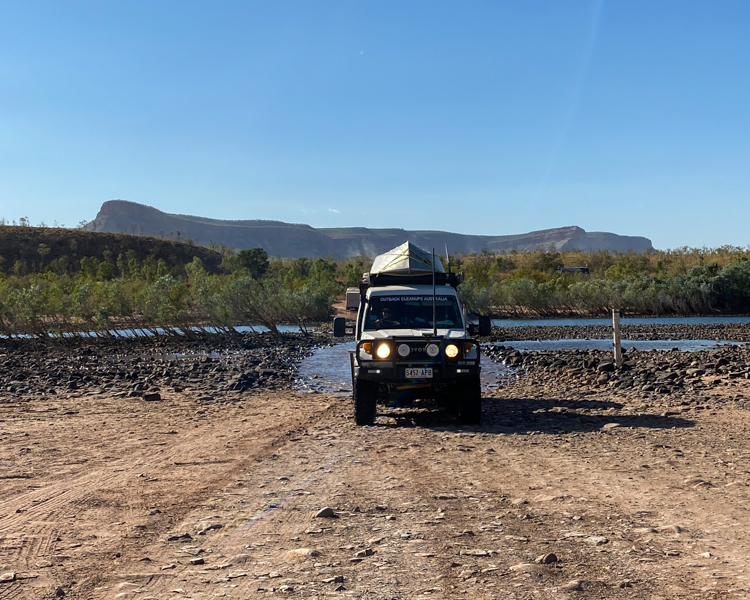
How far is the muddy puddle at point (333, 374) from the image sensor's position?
20.8 m

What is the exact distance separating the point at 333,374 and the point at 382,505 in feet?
59.1

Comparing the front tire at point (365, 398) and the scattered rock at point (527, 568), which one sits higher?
the front tire at point (365, 398)

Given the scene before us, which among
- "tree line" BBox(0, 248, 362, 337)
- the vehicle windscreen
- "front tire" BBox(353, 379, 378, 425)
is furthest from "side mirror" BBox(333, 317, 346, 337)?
"tree line" BBox(0, 248, 362, 337)

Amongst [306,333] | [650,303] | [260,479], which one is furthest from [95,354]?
[650,303]

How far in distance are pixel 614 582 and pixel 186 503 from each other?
425 cm

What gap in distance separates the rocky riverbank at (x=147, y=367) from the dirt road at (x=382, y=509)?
6926 mm

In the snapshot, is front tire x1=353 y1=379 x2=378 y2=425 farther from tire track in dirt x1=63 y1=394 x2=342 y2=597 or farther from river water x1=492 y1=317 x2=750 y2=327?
river water x1=492 y1=317 x2=750 y2=327

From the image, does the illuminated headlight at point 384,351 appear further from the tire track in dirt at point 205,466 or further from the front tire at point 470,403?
the tire track in dirt at point 205,466

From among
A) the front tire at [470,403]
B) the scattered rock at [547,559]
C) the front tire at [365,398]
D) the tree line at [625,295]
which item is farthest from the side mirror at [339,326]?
the tree line at [625,295]

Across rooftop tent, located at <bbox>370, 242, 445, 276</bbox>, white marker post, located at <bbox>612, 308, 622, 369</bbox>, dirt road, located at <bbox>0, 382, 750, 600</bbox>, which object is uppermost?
rooftop tent, located at <bbox>370, 242, 445, 276</bbox>

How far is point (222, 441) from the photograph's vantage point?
1122 cm

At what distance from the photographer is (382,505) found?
→ 23.1 feet

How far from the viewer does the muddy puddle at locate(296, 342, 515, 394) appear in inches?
819

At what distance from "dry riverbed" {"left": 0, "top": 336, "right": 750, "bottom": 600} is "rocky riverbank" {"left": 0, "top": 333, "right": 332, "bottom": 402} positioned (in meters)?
5.70
